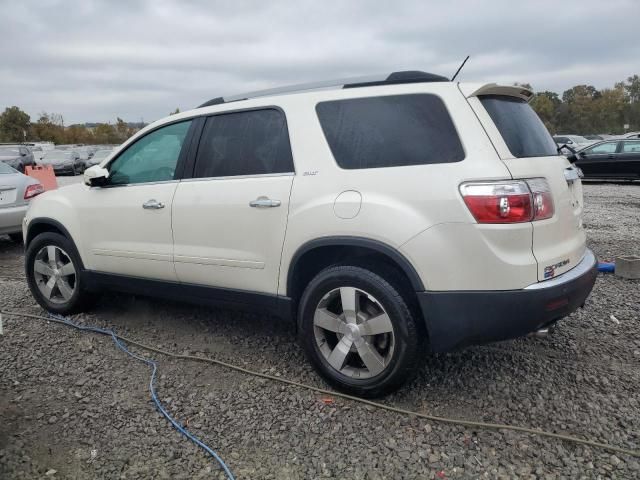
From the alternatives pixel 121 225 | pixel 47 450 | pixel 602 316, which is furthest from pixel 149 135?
pixel 602 316

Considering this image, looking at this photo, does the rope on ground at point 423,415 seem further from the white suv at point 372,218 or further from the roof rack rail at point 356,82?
the roof rack rail at point 356,82

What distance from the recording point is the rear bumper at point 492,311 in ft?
9.11

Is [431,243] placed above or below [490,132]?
below

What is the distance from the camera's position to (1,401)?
10.9 ft

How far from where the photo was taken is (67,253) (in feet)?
15.4

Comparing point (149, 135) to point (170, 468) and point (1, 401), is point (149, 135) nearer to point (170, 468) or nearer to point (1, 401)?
point (1, 401)

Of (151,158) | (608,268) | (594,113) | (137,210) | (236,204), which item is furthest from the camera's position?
(594,113)

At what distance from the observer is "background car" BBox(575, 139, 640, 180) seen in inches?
592

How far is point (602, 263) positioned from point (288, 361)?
3.87 metres

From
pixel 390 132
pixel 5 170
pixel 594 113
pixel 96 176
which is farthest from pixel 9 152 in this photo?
pixel 594 113

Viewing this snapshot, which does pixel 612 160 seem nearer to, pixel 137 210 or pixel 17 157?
pixel 137 210

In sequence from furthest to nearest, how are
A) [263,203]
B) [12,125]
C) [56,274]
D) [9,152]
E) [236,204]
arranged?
1. [12,125]
2. [9,152]
3. [56,274]
4. [236,204]
5. [263,203]

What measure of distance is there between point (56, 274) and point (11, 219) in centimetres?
341

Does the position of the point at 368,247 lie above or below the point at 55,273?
above
